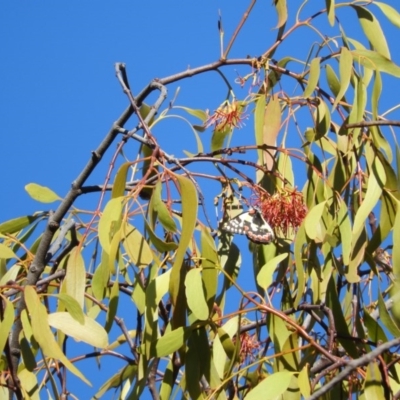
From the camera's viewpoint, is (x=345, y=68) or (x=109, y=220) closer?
(x=109, y=220)

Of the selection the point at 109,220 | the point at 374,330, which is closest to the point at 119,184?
the point at 109,220

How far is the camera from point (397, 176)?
1.08 metres

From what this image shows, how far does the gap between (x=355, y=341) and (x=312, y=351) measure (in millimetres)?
55

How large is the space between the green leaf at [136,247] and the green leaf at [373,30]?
0.44 meters

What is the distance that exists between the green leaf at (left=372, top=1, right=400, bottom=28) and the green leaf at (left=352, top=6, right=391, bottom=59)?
0.02 metres

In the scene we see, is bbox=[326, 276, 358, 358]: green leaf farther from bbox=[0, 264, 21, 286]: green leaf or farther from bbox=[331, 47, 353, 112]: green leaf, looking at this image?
bbox=[0, 264, 21, 286]: green leaf

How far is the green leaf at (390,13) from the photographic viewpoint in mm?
1176

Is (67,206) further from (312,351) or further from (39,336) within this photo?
(312,351)

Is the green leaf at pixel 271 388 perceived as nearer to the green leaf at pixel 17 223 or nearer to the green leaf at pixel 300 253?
the green leaf at pixel 300 253

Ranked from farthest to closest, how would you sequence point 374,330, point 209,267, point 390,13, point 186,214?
point 390,13, point 374,330, point 209,267, point 186,214

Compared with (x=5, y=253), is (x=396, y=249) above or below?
below

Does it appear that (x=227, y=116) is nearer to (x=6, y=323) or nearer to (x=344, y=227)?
(x=344, y=227)

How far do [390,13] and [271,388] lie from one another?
0.57 metres

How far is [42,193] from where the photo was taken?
1104mm
